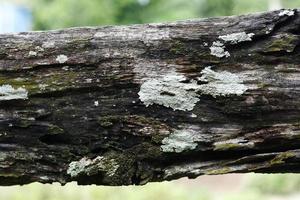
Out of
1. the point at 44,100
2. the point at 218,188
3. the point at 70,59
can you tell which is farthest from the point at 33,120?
the point at 218,188

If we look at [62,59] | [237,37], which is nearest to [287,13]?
[237,37]

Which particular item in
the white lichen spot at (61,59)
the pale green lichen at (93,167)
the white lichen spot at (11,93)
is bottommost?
the pale green lichen at (93,167)

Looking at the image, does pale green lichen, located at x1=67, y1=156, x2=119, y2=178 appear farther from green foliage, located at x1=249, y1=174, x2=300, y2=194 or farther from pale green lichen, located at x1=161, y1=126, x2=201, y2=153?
green foliage, located at x1=249, y1=174, x2=300, y2=194

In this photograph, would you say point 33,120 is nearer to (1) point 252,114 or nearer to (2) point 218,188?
(1) point 252,114

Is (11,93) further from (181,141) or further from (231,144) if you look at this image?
(231,144)

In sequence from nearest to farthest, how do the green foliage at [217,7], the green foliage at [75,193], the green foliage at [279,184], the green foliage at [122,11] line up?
the green foliage at [75,193], the green foliage at [279,184], the green foliage at [217,7], the green foliage at [122,11]

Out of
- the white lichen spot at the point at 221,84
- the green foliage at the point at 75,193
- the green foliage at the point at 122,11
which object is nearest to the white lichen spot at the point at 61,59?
the white lichen spot at the point at 221,84

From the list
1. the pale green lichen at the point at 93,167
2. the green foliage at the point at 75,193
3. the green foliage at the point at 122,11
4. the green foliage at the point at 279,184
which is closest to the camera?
the pale green lichen at the point at 93,167

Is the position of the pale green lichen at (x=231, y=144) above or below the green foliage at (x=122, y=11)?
below

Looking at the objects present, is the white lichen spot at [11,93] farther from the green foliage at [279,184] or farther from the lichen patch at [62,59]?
the green foliage at [279,184]
